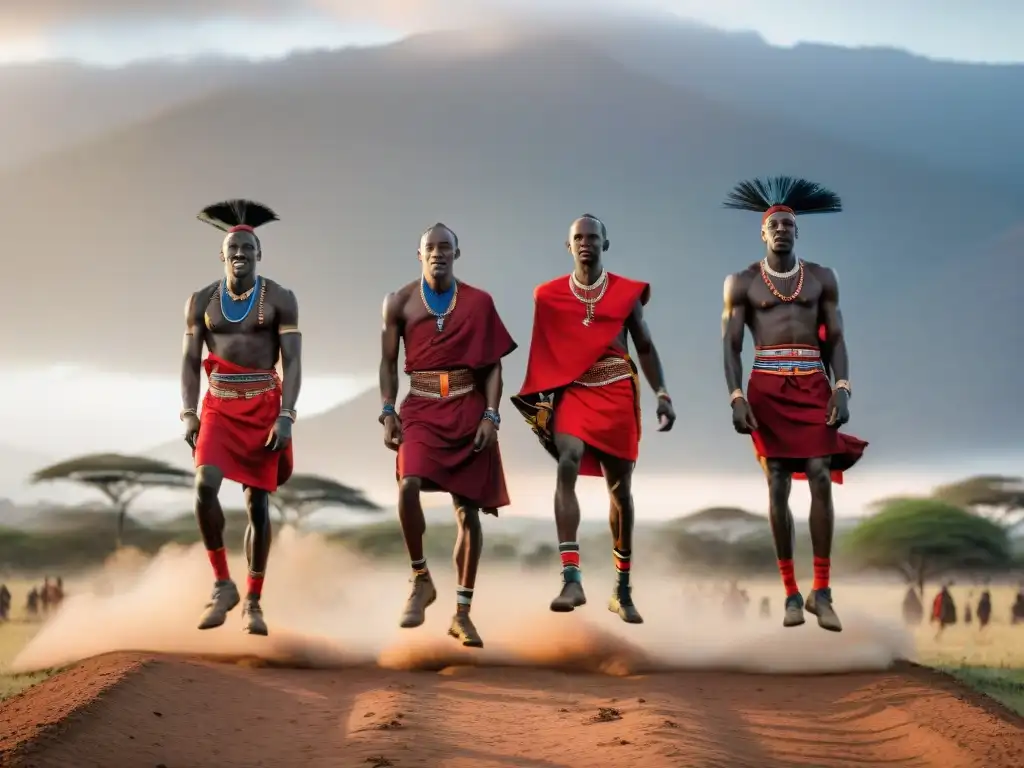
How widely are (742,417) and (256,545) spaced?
14.6 feet

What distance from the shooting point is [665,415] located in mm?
13203

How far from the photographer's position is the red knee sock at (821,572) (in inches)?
518

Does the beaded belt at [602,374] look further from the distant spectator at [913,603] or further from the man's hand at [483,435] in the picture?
the distant spectator at [913,603]

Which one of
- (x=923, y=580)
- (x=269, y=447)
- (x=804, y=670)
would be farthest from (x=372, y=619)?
(x=923, y=580)

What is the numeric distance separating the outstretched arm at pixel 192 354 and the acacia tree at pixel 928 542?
25.1 meters

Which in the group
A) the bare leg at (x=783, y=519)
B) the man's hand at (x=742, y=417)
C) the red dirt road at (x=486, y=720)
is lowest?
the red dirt road at (x=486, y=720)

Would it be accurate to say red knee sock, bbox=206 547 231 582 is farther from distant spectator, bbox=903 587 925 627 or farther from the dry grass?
distant spectator, bbox=903 587 925 627

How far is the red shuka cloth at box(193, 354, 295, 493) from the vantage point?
13.3 meters

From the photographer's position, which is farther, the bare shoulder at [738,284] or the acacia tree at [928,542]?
Result: the acacia tree at [928,542]

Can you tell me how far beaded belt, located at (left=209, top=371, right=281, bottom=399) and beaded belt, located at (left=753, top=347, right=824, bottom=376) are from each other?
4.42m

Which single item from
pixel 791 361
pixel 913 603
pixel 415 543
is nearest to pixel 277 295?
pixel 415 543

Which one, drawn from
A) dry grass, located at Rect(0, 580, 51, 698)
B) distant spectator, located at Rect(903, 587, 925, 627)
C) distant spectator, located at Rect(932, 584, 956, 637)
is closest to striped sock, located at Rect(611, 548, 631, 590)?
dry grass, located at Rect(0, 580, 51, 698)

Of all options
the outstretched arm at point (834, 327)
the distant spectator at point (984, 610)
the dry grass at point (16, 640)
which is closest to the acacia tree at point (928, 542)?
the distant spectator at point (984, 610)

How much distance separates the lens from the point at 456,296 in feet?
44.3
